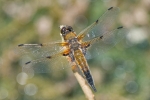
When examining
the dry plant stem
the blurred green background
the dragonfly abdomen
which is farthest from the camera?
the blurred green background

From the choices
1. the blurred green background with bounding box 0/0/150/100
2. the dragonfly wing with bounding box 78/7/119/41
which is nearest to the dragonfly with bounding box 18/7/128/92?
the dragonfly wing with bounding box 78/7/119/41

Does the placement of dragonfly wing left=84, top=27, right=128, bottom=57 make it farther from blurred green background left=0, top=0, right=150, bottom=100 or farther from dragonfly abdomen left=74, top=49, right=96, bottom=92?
blurred green background left=0, top=0, right=150, bottom=100

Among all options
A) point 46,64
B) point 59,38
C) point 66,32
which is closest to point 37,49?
point 46,64

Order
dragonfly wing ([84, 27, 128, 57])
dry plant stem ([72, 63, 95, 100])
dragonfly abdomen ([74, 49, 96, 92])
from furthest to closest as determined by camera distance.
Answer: dragonfly wing ([84, 27, 128, 57]) → dragonfly abdomen ([74, 49, 96, 92]) → dry plant stem ([72, 63, 95, 100])

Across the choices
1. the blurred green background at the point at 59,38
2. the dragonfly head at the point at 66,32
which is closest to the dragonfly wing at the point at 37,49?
the dragonfly head at the point at 66,32

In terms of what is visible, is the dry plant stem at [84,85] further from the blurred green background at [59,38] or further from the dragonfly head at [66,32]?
the blurred green background at [59,38]

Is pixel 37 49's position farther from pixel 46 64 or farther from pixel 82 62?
pixel 82 62
